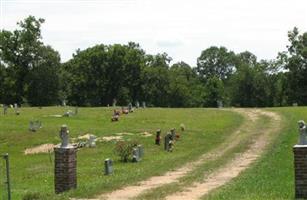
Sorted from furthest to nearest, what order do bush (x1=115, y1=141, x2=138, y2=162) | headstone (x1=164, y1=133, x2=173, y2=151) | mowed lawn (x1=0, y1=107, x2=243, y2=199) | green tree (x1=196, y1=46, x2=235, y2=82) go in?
green tree (x1=196, y1=46, x2=235, y2=82) < headstone (x1=164, y1=133, x2=173, y2=151) < bush (x1=115, y1=141, x2=138, y2=162) < mowed lawn (x1=0, y1=107, x2=243, y2=199)

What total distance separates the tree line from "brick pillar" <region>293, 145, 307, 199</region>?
69.8 meters

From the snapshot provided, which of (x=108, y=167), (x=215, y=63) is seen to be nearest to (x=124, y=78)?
(x=215, y=63)

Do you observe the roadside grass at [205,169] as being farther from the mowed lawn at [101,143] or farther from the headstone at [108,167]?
the headstone at [108,167]

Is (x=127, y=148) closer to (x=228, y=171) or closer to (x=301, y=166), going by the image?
(x=228, y=171)

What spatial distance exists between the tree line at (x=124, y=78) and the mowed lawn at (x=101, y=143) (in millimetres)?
32929

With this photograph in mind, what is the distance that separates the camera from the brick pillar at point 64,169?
58.6ft

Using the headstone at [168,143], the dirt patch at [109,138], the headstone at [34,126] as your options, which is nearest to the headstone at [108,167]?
the headstone at [168,143]

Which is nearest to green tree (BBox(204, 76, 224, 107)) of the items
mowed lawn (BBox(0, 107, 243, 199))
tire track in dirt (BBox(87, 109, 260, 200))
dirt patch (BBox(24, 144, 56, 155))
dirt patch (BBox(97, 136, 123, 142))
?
mowed lawn (BBox(0, 107, 243, 199))

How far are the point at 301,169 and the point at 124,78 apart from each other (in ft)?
280

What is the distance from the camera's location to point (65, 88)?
9638cm

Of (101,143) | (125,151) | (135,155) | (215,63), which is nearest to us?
(135,155)

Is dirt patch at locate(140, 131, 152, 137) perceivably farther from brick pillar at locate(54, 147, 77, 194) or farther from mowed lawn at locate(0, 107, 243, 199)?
brick pillar at locate(54, 147, 77, 194)

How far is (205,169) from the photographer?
23.5 m

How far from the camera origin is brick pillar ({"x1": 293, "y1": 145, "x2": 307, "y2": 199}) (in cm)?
1483
